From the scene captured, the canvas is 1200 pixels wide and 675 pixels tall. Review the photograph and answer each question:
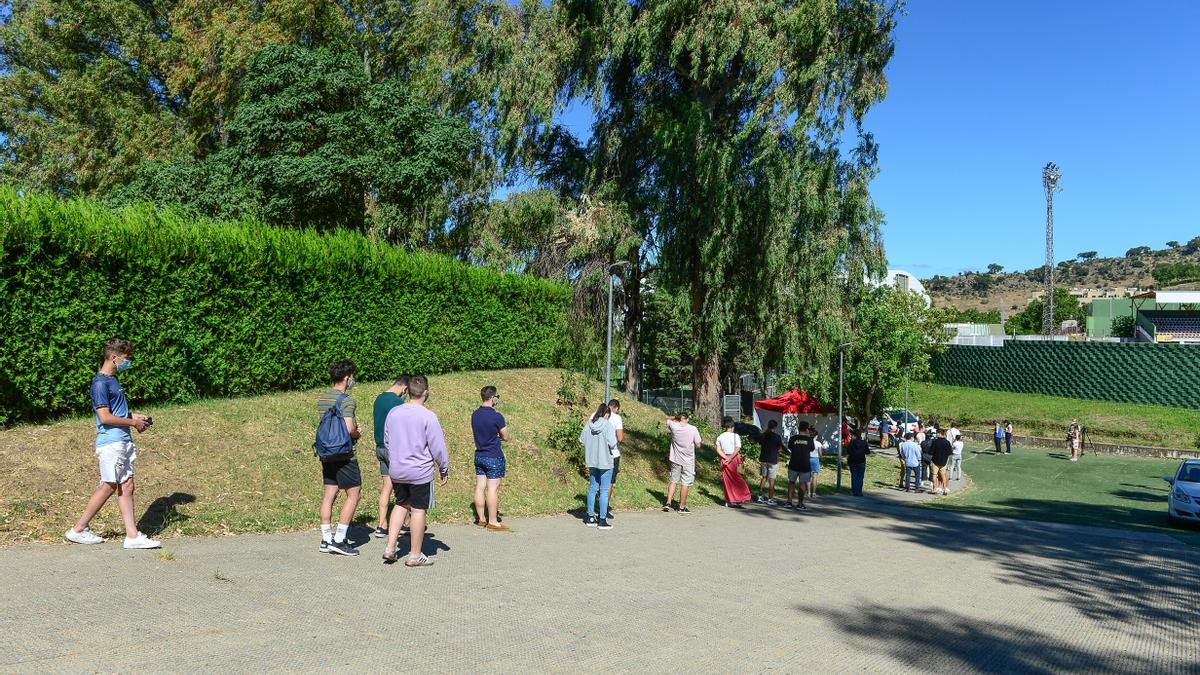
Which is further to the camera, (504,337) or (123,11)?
(123,11)

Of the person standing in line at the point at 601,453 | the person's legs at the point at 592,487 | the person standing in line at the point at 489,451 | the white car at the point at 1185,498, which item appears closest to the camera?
the person standing in line at the point at 489,451

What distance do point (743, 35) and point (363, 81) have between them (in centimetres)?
1113

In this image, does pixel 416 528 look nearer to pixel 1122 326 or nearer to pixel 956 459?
pixel 956 459

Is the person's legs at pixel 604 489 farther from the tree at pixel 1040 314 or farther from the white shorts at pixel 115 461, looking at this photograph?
the tree at pixel 1040 314

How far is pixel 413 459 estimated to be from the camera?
722 cm

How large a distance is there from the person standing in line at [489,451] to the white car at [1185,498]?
14990 mm

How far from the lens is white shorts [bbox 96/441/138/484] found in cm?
690

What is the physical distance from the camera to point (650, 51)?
73.4 ft

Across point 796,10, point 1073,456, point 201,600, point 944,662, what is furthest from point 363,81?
point 1073,456

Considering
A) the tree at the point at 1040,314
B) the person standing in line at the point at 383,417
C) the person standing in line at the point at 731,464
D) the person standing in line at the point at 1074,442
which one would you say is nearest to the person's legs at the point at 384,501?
the person standing in line at the point at 383,417

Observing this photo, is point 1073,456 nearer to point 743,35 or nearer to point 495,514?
point 743,35

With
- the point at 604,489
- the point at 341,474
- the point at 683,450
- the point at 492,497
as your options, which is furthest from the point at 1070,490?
the point at 341,474

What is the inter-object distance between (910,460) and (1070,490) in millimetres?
5853

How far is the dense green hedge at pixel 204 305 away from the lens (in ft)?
32.7
